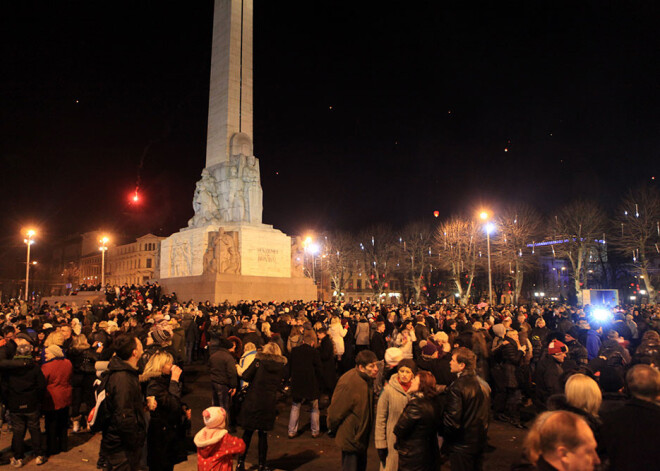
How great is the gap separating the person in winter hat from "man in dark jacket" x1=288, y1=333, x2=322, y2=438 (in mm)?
4213

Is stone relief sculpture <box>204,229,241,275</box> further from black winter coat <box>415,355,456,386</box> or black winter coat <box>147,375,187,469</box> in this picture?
black winter coat <box>147,375,187,469</box>

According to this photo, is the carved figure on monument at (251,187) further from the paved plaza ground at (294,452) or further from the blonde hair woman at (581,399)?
the blonde hair woman at (581,399)

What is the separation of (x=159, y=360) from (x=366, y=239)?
57073 millimetres

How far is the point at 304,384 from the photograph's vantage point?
27.6 feet

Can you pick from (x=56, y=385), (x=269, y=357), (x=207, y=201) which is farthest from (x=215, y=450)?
(x=207, y=201)

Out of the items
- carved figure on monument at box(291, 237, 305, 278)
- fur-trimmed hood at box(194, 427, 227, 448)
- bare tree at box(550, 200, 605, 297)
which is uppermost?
bare tree at box(550, 200, 605, 297)

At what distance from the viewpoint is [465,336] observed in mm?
10125

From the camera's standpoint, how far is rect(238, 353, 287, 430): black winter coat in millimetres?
6723

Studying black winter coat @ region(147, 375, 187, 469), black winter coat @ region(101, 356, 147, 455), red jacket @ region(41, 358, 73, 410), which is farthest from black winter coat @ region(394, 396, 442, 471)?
red jacket @ region(41, 358, 73, 410)

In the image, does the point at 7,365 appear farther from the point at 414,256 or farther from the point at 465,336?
the point at 414,256

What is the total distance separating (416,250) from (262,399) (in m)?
50.5

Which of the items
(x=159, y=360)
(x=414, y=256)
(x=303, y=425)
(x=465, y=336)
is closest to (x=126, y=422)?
(x=159, y=360)

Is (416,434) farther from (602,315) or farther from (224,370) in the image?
(602,315)

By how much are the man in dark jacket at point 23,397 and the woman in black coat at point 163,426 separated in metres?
2.68
